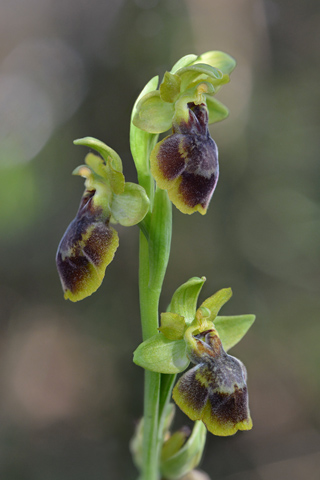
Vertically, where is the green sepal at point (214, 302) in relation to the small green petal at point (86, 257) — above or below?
below

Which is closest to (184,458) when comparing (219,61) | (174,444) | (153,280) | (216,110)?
(174,444)

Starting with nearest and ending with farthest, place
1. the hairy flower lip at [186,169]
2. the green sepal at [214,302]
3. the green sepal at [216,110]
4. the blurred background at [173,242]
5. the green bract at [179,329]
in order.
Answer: the hairy flower lip at [186,169] → the green bract at [179,329] → the green sepal at [214,302] → the green sepal at [216,110] → the blurred background at [173,242]

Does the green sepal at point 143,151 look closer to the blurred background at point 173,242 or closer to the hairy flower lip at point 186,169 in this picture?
the hairy flower lip at point 186,169

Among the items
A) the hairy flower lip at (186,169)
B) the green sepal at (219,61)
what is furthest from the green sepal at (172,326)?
the green sepal at (219,61)

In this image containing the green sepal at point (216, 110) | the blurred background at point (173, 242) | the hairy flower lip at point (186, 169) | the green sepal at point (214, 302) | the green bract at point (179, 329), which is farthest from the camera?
the blurred background at point (173, 242)

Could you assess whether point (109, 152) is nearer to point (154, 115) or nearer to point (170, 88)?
point (154, 115)

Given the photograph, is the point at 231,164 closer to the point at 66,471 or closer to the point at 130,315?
the point at 130,315

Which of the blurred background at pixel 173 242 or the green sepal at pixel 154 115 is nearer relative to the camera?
the green sepal at pixel 154 115
